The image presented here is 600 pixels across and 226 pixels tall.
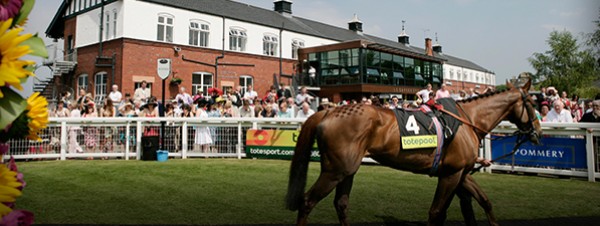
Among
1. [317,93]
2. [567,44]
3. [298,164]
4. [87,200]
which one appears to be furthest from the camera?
[567,44]

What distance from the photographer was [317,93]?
99.7ft

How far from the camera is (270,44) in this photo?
30.8 metres

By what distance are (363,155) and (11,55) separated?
11.1ft

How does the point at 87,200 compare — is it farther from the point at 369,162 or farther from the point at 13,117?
→ the point at 369,162

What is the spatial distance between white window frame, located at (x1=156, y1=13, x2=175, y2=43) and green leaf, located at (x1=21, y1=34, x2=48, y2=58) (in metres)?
24.9

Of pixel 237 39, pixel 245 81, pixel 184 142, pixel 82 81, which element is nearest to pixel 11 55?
pixel 184 142

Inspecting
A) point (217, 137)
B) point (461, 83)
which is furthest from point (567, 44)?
point (217, 137)

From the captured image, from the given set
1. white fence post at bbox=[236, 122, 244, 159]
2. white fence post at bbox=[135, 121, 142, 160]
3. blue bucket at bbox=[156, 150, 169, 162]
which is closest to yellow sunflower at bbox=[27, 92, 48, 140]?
blue bucket at bbox=[156, 150, 169, 162]

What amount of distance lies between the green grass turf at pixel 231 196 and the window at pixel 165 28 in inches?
645

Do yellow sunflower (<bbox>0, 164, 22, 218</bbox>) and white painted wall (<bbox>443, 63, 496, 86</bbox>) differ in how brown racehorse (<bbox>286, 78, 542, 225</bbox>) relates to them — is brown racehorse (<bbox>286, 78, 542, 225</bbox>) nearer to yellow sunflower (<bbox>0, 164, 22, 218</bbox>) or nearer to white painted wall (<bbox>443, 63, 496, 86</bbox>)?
yellow sunflower (<bbox>0, 164, 22, 218</bbox>)

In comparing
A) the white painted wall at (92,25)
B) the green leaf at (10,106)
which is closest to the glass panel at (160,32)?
the white painted wall at (92,25)

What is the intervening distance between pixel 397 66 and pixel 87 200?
28.4 meters

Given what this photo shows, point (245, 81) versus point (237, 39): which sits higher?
point (237, 39)

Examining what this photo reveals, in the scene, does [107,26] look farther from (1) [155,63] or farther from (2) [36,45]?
(2) [36,45]
